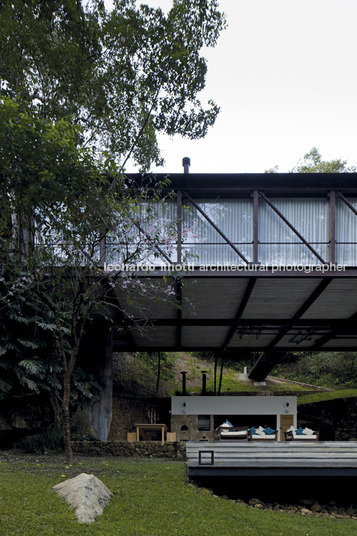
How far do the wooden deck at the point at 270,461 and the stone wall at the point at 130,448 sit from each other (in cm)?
172

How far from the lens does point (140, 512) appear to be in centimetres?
614

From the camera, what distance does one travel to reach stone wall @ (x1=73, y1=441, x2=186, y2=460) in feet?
38.1

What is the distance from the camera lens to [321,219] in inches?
486

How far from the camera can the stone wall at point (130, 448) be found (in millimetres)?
11609

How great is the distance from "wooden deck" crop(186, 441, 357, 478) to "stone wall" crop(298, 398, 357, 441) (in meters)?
10.1

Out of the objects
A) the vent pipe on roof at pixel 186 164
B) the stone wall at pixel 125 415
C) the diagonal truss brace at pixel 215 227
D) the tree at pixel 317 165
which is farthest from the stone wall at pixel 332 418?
the tree at pixel 317 165

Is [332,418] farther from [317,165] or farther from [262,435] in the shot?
[317,165]

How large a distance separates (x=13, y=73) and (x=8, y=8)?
5.25 ft

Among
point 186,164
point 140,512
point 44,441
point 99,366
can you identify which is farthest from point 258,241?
point 140,512

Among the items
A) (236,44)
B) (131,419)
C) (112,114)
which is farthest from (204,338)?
(236,44)

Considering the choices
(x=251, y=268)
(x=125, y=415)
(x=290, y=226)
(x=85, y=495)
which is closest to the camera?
(x=85, y=495)

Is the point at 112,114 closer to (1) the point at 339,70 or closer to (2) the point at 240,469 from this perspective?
(1) the point at 339,70

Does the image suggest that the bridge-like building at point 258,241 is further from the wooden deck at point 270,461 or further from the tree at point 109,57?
the wooden deck at point 270,461

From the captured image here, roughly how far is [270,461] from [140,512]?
129 inches
